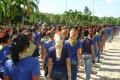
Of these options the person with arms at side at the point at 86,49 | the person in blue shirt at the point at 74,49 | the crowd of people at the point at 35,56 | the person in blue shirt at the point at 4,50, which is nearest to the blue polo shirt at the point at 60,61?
the crowd of people at the point at 35,56

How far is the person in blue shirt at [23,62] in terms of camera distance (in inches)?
203

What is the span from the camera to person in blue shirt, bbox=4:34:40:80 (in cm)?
516

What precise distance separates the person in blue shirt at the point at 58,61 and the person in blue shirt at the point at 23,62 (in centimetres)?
207

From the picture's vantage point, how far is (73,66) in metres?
9.45

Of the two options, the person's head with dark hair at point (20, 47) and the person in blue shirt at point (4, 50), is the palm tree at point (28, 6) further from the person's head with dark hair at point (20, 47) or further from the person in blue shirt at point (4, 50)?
the person's head with dark hair at point (20, 47)

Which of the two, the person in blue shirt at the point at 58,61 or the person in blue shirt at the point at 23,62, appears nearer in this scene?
the person in blue shirt at the point at 23,62

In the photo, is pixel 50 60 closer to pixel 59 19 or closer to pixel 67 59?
pixel 67 59

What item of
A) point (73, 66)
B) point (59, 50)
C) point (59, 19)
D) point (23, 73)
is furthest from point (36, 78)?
point (59, 19)

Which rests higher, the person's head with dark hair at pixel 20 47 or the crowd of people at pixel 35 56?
the person's head with dark hair at pixel 20 47

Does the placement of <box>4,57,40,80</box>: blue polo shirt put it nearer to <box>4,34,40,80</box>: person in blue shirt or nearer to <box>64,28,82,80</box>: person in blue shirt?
<box>4,34,40,80</box>: person in blue shirt

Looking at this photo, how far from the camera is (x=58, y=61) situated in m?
7.43

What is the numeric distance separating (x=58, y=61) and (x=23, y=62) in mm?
2243

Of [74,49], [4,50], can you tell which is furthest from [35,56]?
[74,49]

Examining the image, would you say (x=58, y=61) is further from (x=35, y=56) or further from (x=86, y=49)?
(x=86, y=49)
